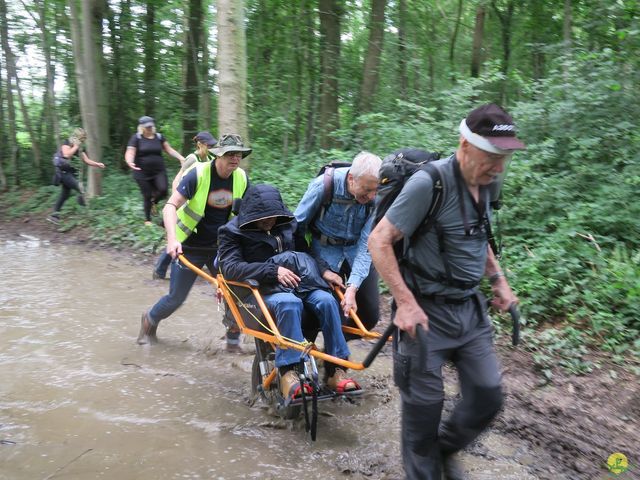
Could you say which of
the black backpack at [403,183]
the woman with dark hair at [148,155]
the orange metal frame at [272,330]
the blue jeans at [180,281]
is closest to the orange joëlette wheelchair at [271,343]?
the orange metal frame at [272,330]

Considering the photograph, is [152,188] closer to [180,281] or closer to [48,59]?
[180,281]

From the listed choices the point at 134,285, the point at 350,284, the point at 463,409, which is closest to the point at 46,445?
the point at 350,284

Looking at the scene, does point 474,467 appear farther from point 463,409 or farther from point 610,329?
point 610,329

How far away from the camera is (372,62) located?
42.0ft

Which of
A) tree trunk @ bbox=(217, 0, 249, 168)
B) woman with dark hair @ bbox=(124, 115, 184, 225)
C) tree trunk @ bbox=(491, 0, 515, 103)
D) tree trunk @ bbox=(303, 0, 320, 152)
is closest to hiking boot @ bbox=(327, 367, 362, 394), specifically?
tree trunk @ bbox=(217, 0, 249, 168)

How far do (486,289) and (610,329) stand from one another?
1.50m

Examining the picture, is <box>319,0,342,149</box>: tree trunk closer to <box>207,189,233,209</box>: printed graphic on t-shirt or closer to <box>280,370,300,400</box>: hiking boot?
<box>207,189,233,209</box>: printed graphic on t-shirt

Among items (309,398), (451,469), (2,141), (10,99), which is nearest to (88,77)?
(10,99)

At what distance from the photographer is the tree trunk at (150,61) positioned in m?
16.2

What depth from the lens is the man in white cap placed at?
2752 mm

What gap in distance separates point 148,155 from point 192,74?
6906mm

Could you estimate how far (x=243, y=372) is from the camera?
5.33 metres

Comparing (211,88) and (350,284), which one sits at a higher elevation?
(211,88)

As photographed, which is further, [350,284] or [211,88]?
[211,88]
